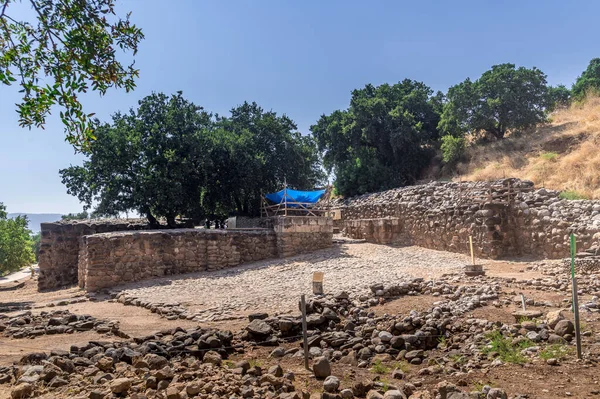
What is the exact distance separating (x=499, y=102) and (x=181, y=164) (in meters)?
18.1

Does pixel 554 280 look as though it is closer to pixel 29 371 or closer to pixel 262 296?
pixel 262 296

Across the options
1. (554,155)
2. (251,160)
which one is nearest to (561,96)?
(554,155)

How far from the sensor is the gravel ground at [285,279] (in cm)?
1038

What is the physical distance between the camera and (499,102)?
2417cm

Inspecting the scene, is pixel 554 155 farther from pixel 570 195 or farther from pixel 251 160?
pixel 251 160

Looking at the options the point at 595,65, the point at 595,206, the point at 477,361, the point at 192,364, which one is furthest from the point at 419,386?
the point at 595,65

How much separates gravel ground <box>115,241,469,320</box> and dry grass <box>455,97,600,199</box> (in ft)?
16.7

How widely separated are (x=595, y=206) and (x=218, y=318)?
1120cm

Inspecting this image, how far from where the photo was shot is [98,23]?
6.00 m

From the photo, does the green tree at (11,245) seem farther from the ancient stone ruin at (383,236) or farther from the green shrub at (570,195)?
the green shrub at (570,195)

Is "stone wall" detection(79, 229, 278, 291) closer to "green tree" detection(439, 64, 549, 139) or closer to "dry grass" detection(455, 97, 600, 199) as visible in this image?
"dry grass" detection(455, 97, 600, 199)

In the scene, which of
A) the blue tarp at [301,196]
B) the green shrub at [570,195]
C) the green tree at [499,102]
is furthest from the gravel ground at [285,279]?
the green tree at [499,102]

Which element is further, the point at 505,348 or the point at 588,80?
the point at 588,80

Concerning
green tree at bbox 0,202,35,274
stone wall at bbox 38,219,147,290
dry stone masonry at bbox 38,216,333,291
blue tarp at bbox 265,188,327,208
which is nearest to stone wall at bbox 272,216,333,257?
dry stone masonry at bbox 38,216,333,291
